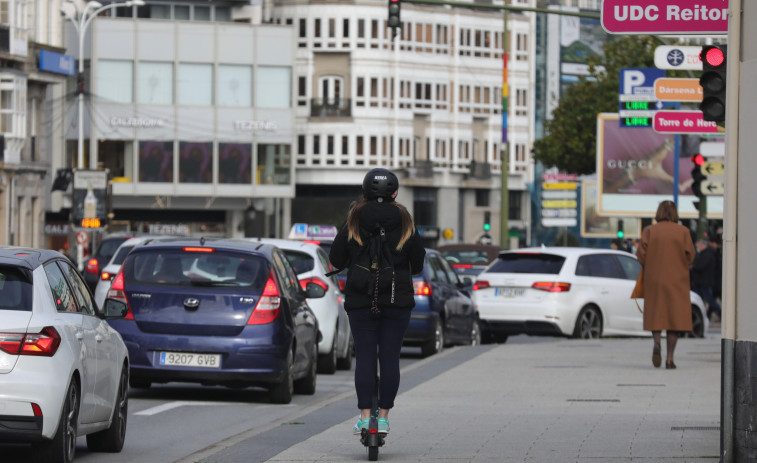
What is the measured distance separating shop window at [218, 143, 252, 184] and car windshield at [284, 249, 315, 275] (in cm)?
6247

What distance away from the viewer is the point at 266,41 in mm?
83688

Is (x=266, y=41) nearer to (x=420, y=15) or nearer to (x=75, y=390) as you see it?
(x=420, y=15)

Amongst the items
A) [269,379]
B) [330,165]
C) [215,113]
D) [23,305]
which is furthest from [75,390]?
[330,165]

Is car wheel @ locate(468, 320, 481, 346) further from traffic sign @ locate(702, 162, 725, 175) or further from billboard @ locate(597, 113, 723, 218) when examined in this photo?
billboard @ locate(597, 113, 723, 218)

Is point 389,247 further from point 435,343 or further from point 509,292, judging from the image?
point 509,292

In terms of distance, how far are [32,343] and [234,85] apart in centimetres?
7428

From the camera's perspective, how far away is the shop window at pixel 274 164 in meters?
84.1

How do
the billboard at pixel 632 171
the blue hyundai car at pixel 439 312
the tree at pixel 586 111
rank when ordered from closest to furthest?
1. the blue hyundai car at pixel 439 312
2. the billboard at pixel 632 171
3. the tree at pixel 586 111

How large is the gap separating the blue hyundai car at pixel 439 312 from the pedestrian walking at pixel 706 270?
10006 millimetres

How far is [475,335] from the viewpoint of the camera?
87.9 ft

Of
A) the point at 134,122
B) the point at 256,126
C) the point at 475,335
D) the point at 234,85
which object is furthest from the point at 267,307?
the point at 234,85

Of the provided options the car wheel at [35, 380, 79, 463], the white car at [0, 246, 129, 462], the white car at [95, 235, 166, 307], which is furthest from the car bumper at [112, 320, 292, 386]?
the white car at [95, 235, 166, 307]

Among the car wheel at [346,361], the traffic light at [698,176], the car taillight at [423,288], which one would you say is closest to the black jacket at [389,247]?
the car wheel at [346,361]

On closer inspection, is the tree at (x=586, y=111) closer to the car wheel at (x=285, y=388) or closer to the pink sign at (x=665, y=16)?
the car wheel at (x=285, y=388)
